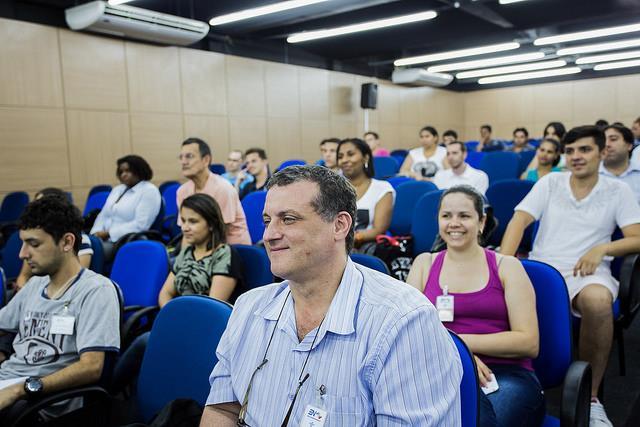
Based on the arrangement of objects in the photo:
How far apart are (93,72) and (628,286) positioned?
6.80 metres

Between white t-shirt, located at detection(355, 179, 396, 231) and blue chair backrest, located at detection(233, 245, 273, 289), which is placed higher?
white t-shirt, located at detection(355, 179, 396, 231)

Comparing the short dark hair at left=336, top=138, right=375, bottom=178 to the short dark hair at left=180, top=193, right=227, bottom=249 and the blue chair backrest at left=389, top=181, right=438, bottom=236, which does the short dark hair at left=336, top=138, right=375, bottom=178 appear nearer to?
the blue chair backrest at left=389, top=181, right=438, bottom=236

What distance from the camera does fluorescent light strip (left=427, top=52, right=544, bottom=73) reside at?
11.1 m

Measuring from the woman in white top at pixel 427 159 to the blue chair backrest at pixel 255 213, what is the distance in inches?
98.8

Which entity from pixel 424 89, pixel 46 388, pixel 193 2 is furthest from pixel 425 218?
pixel 424 89

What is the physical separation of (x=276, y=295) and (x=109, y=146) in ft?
21.4

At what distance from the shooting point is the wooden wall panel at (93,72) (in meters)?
6.57

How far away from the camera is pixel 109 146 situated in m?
7.09

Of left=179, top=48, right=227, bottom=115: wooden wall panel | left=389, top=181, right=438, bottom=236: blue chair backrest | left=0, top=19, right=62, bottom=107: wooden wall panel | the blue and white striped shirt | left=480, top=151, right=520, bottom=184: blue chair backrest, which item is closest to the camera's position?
the blue and white striped shirt

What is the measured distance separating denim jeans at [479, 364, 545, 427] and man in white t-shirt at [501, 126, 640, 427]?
0.83 metres

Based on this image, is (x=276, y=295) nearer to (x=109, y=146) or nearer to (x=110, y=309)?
(x=110, y=309)

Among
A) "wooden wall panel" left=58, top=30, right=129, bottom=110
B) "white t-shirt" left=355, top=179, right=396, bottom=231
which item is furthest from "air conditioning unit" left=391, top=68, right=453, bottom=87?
"white t-shirt" left=355, top=179, right=396, bottom=231

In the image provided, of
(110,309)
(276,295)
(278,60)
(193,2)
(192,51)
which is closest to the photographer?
(276,295)

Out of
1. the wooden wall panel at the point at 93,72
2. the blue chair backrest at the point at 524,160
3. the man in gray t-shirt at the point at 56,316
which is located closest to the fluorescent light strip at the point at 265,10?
the wooden wall panel at the point at 93,72
